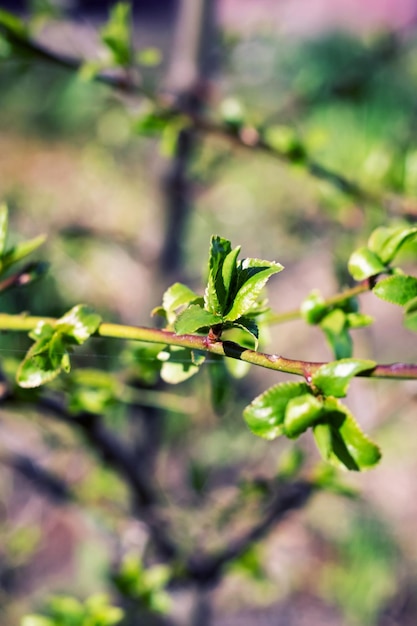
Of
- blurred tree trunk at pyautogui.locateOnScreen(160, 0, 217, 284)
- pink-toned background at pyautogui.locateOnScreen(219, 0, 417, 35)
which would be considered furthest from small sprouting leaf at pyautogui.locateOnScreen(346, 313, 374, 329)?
pink-toned background at pyautogui.locateOnScreen(219, 0, 417, 35)

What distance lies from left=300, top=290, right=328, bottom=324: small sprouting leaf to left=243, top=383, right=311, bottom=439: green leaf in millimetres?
92

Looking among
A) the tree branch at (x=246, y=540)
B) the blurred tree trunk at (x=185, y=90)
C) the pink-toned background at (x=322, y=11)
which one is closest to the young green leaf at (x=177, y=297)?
the tree branch at (x=246, y=540)

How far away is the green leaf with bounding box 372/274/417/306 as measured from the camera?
261mm

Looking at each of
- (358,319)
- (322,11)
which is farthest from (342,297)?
(322,11)

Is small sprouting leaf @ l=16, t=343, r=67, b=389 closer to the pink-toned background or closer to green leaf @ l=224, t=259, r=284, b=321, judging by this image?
green leaf @ l=224, t=259, r=284, b=321

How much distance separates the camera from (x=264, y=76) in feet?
7.18

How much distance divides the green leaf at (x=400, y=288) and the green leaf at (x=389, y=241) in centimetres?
3

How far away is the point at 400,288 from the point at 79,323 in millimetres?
152

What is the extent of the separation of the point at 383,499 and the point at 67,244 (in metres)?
1.28

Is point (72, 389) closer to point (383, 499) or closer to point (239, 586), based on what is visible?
point (239, 586)

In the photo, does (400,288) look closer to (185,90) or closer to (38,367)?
(38,367)

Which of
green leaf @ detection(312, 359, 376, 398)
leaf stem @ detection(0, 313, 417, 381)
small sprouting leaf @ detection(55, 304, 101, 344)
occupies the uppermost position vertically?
small sprouting leaf @ detection(55, 304, 101, 344)

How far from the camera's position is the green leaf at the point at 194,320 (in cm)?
22

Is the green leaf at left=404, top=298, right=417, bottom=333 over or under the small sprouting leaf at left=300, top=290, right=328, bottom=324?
under
